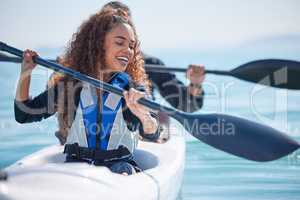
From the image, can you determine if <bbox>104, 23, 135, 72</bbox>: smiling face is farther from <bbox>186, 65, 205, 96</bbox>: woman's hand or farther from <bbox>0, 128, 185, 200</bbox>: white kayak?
<bbox>0, 128, 185, 200</bbox>: white kayak

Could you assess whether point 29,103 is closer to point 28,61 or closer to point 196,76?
point 28,61

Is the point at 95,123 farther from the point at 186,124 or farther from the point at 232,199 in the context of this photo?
the point at 232,199

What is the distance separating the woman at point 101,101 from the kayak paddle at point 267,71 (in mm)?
259

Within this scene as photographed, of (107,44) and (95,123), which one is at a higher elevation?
(107,44)

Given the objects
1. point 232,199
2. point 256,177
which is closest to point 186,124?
point 232,199

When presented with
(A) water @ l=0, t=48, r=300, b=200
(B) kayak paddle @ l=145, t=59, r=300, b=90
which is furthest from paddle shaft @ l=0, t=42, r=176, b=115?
(A) water @ l=0, t=48, r=300, b=200

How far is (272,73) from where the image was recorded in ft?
6.02

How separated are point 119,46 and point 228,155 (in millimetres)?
1624

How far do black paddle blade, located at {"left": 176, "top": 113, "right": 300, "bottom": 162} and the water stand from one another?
685mm

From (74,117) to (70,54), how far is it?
8.9 inches

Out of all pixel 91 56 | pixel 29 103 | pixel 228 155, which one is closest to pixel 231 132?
pixel 91 56

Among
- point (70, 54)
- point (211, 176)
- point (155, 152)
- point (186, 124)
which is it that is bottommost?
point (211, 176)

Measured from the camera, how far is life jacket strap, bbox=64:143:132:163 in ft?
4.78

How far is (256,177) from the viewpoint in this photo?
2.44 m
